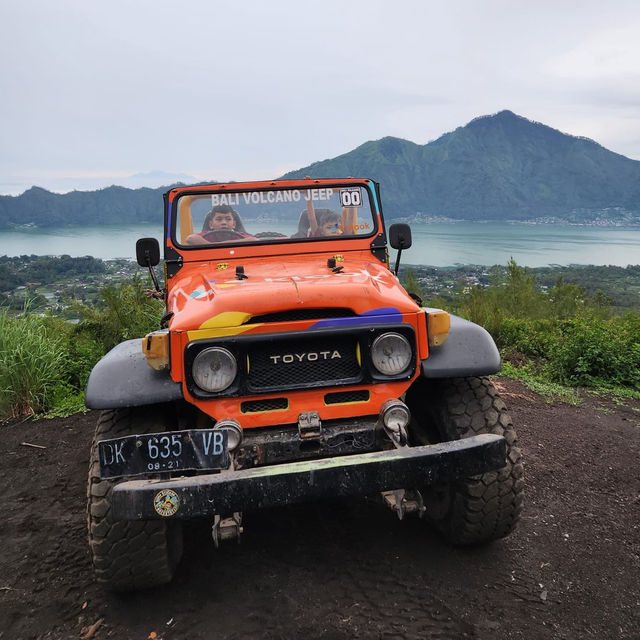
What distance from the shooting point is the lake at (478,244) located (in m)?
38.4

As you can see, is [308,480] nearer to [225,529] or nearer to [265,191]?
[225,529]

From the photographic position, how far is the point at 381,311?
2.55 meters

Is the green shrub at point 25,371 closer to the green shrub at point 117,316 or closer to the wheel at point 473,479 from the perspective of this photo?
the green shrub at point 117,316

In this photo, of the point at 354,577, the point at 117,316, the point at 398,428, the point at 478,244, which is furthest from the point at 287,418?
the point at 478,244

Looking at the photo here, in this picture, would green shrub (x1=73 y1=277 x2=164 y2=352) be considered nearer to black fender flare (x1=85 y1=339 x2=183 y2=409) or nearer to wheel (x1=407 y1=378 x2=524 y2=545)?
black fender flare (x1=85 y1=339 x2=183 y2=409)

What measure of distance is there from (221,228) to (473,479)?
2508 millimetres

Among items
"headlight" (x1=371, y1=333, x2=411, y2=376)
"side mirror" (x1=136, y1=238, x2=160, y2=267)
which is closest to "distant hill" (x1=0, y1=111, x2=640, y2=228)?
"side mirror" (x1=136, y1=238, x2=160, y2=267)

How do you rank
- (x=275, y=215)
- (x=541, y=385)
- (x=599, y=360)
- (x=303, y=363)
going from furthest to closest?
1. (x=599, y=360)
2. (x=541, y=385)
3. (x=275, y=215)
4. (x=303, y=363)

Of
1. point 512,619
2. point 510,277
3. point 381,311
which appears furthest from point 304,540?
point 510,277

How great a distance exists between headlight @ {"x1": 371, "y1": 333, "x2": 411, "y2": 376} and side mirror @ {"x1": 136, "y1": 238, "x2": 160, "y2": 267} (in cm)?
200

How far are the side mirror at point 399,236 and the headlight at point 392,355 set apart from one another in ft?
5.17

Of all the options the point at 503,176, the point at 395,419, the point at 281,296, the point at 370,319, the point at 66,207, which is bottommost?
the point at 395,419

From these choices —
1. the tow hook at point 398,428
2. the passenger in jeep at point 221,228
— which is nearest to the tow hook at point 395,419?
the tow hook at point 398,428

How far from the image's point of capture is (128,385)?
2467 millimetres
